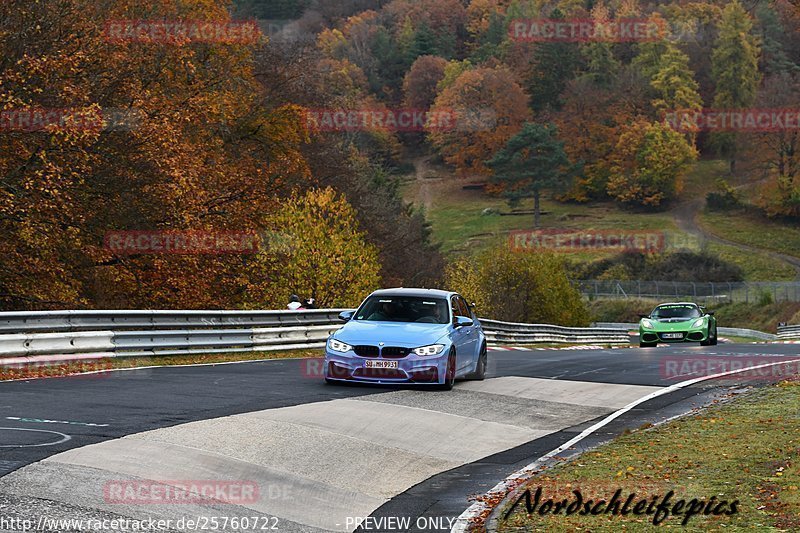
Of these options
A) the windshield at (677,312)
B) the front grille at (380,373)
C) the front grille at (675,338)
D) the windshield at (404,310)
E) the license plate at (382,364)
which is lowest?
the front grille at (675,338)

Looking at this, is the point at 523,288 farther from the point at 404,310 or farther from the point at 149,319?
the point at 404,310

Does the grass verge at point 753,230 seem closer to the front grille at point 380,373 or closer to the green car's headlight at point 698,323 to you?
the green car's headlight at point 698,323

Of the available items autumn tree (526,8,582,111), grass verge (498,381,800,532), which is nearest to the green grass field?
autumn tree (526,8,582,111)

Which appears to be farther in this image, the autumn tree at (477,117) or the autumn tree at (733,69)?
the autumn tree at (733,69)

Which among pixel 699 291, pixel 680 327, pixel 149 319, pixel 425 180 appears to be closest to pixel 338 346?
pixel 149 319

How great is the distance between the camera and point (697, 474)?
1052 cm

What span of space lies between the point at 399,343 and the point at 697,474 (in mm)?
7414

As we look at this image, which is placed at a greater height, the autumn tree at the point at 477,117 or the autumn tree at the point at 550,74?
the autumn tree at the point at 550,74

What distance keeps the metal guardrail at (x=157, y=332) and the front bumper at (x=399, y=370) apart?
5.27 meters

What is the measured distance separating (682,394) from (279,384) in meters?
6.43

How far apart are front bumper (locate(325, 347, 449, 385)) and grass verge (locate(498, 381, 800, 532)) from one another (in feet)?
12.7

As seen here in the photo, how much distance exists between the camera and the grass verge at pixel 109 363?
61.0ft

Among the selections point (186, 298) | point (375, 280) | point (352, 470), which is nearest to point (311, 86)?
point (375, 280)

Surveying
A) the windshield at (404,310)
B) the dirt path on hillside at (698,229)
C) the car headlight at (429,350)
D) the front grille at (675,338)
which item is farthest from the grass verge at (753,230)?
the car headlight at (429,350)
